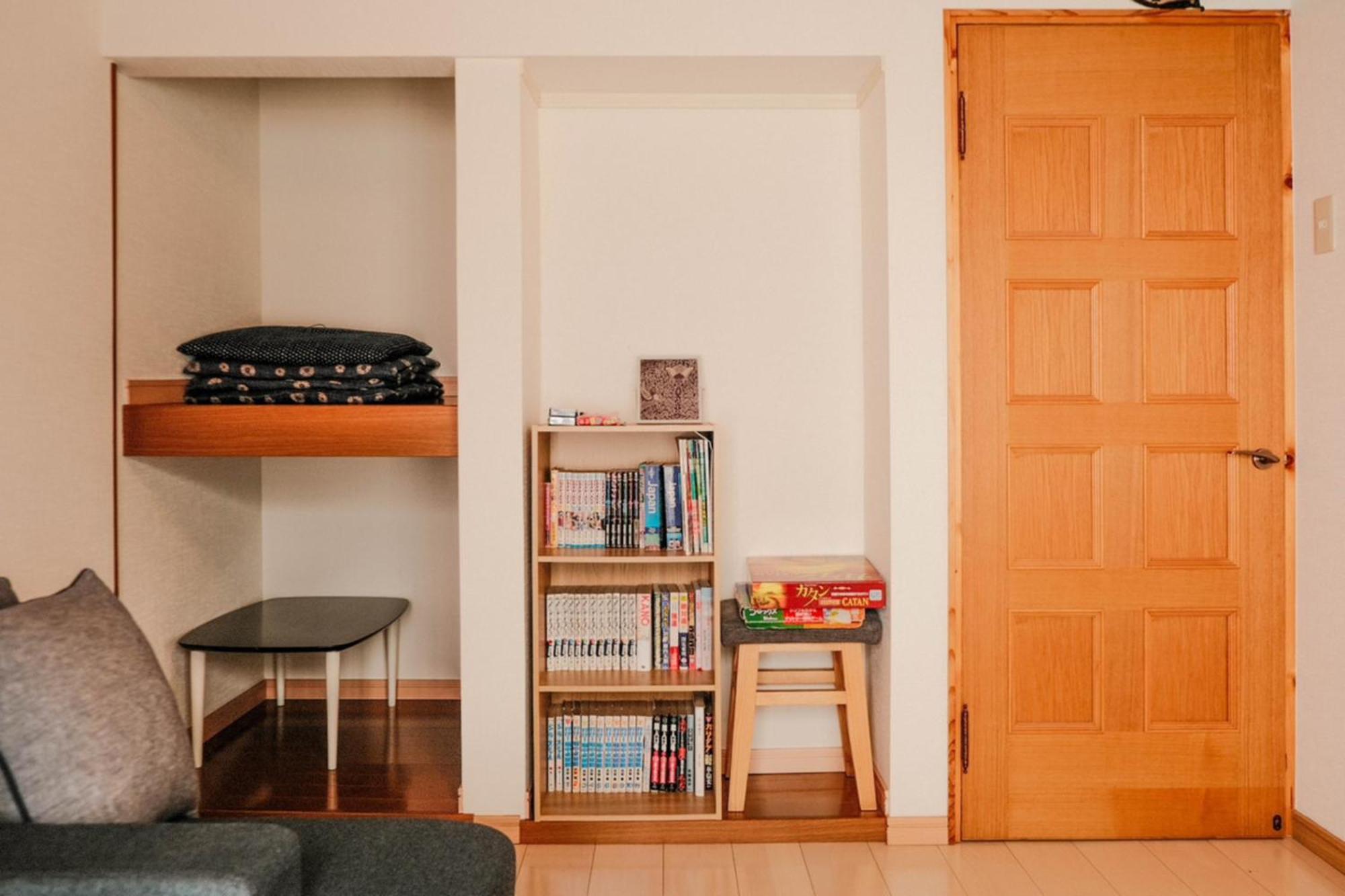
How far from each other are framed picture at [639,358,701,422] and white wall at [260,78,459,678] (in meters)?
0.93

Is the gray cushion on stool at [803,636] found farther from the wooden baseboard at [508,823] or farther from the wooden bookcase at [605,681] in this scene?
the wooden baseboard at [508,823]

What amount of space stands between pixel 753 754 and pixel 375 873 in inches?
68.7

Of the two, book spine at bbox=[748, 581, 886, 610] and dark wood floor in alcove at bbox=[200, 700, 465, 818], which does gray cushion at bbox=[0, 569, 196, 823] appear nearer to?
dark wood floor in alcove at bbox=[200, 700, 465, 818]

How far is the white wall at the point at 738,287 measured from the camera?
3.14m

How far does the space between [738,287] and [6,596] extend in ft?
6.86

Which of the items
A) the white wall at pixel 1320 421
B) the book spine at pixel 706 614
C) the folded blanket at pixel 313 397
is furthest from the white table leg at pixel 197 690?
the white wall at pixel 1320 421

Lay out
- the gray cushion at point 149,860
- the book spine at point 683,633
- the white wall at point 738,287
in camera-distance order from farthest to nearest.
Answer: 1. the white wall at point 738,287
2. the book spine at point 683,633
3. the gray cushion at point 149,860

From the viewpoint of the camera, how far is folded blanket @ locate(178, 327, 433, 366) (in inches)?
108

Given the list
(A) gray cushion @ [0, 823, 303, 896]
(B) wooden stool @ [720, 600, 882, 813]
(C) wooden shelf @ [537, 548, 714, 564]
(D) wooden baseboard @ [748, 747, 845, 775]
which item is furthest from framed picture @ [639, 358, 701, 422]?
(A) gray cushion @ [0, 823, 303, 896]

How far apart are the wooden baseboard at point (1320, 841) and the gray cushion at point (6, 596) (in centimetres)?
299

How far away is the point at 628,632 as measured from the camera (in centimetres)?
289

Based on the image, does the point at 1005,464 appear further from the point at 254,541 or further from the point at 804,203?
the point at 254,541

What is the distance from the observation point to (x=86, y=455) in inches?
103

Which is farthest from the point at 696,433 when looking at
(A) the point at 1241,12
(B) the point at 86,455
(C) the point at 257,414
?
(A) the point at 1241,12
